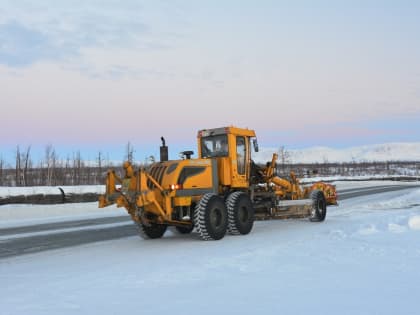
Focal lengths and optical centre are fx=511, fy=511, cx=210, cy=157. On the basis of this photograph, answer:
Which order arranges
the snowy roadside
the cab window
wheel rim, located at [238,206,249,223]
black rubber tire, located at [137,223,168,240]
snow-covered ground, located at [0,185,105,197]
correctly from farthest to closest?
1. snow-covered ground, located at [0,185,105,197]
2. the snowy roadside
3. the cab window
4. black rubber tire, located at [137,223,168,240]
5. wheel rim, located at [238,206,249,223]

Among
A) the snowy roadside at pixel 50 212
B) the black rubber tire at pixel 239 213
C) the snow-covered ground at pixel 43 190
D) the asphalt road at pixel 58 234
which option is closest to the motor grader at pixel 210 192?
the black rubber tire at pixel 239 213

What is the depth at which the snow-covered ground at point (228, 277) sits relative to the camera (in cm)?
607

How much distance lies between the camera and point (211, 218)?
12141 millimetres

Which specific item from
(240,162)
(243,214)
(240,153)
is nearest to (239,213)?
(243,214)

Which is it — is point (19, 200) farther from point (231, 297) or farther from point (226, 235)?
point (231, 297)

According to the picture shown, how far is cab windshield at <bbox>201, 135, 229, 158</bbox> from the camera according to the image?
13703mm

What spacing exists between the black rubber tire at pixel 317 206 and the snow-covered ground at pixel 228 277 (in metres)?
3.42

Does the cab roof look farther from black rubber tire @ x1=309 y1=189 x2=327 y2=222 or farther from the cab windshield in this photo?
black rubber tire @ x1=309 y1=189 x2=327 y2=222

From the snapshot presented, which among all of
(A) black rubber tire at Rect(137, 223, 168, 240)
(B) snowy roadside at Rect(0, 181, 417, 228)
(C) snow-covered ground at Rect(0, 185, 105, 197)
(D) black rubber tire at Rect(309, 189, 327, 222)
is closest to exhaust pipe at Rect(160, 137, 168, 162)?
(A) black rubber tire at Rect(137, 223, 168, 240)

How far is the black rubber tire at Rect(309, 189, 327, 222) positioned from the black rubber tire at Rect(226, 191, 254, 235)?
310cm

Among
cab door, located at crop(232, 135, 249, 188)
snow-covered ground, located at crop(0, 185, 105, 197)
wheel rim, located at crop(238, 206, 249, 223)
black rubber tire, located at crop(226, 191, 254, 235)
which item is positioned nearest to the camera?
black rubber tire, located at crop(226, 191, 254, 235)

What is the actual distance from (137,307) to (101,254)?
15.4ft

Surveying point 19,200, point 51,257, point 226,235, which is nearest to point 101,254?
point 51,257

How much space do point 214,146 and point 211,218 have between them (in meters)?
2.49
